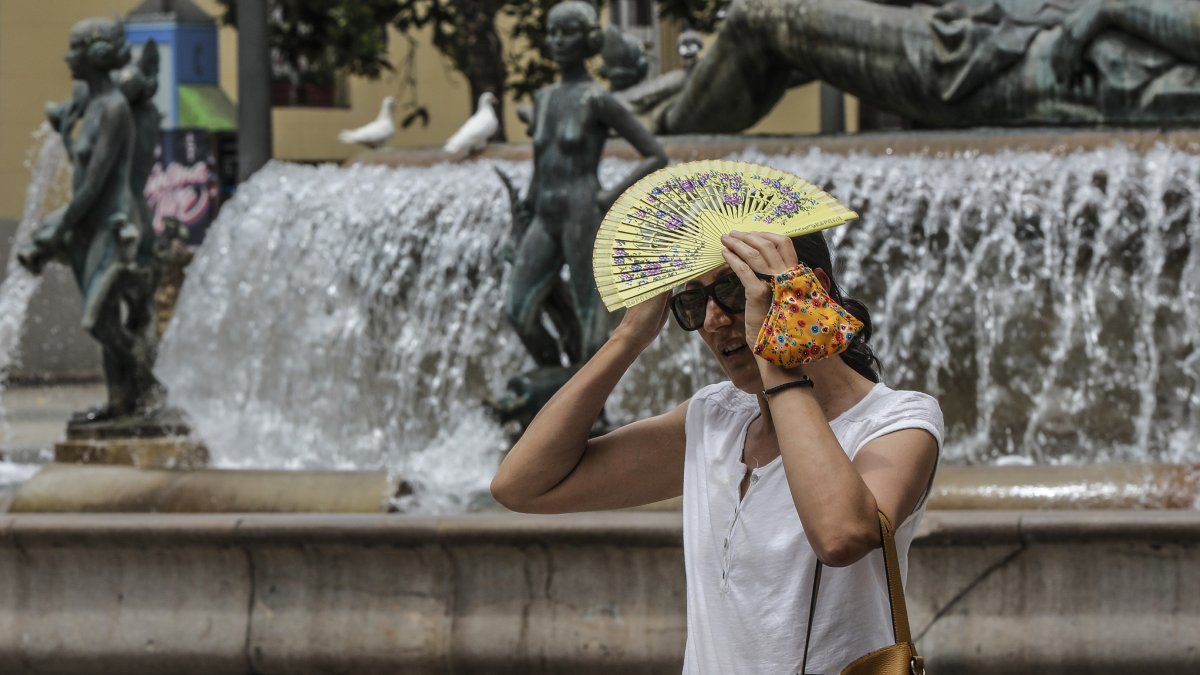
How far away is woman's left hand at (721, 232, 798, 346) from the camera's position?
2.33 m

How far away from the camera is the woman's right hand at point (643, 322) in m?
2.61

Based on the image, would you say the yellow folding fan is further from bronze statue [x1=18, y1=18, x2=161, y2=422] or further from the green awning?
the green awning

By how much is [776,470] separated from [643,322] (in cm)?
29

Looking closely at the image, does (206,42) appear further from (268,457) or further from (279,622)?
(279,622)

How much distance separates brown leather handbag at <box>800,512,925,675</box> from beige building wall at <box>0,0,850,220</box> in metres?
17.1

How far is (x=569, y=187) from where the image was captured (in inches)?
306

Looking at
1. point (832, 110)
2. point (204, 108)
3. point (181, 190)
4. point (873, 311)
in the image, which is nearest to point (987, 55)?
point (873, 311)

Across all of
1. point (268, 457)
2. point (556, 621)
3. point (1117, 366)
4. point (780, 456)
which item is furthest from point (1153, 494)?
point (268, 457)

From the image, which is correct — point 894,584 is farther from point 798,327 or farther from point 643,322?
point 643,322

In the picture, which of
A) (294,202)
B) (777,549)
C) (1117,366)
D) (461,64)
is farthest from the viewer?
(461,64)

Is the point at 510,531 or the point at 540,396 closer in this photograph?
the point at 510,531

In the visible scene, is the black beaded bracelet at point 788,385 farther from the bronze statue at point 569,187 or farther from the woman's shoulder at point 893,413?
the bronze statue at point 569,187

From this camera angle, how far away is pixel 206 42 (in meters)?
16.5

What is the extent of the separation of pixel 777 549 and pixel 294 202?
24.4ft
